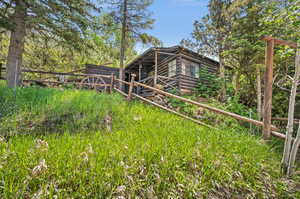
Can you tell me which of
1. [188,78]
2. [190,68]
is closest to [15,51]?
[188,78]

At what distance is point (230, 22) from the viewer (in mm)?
9727

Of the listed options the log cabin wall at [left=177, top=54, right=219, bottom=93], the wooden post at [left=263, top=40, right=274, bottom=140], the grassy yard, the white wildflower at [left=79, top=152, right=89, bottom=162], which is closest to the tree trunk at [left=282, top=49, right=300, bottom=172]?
the grassy yard

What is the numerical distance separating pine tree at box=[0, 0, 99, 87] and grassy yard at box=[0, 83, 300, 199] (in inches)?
138

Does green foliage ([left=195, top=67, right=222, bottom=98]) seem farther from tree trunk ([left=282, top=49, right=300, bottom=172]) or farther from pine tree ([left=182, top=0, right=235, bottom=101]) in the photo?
tree trunk ([left=282, top=49, right=300, bottom=172])

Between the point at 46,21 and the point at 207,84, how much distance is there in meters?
10.1

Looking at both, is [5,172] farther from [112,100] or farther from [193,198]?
[112,100]

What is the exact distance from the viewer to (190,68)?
35.8ft

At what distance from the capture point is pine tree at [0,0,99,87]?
17.8ft

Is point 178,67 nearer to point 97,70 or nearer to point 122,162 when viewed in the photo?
point 97,70

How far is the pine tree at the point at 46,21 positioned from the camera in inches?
213

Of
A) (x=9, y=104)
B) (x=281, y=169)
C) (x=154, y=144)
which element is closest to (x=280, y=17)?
(x=281, y=169)

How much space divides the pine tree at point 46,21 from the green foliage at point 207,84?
25.6ft

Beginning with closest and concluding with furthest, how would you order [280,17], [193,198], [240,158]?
[193,198]
[280,17]
[240,158]

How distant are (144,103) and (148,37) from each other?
7173mm
